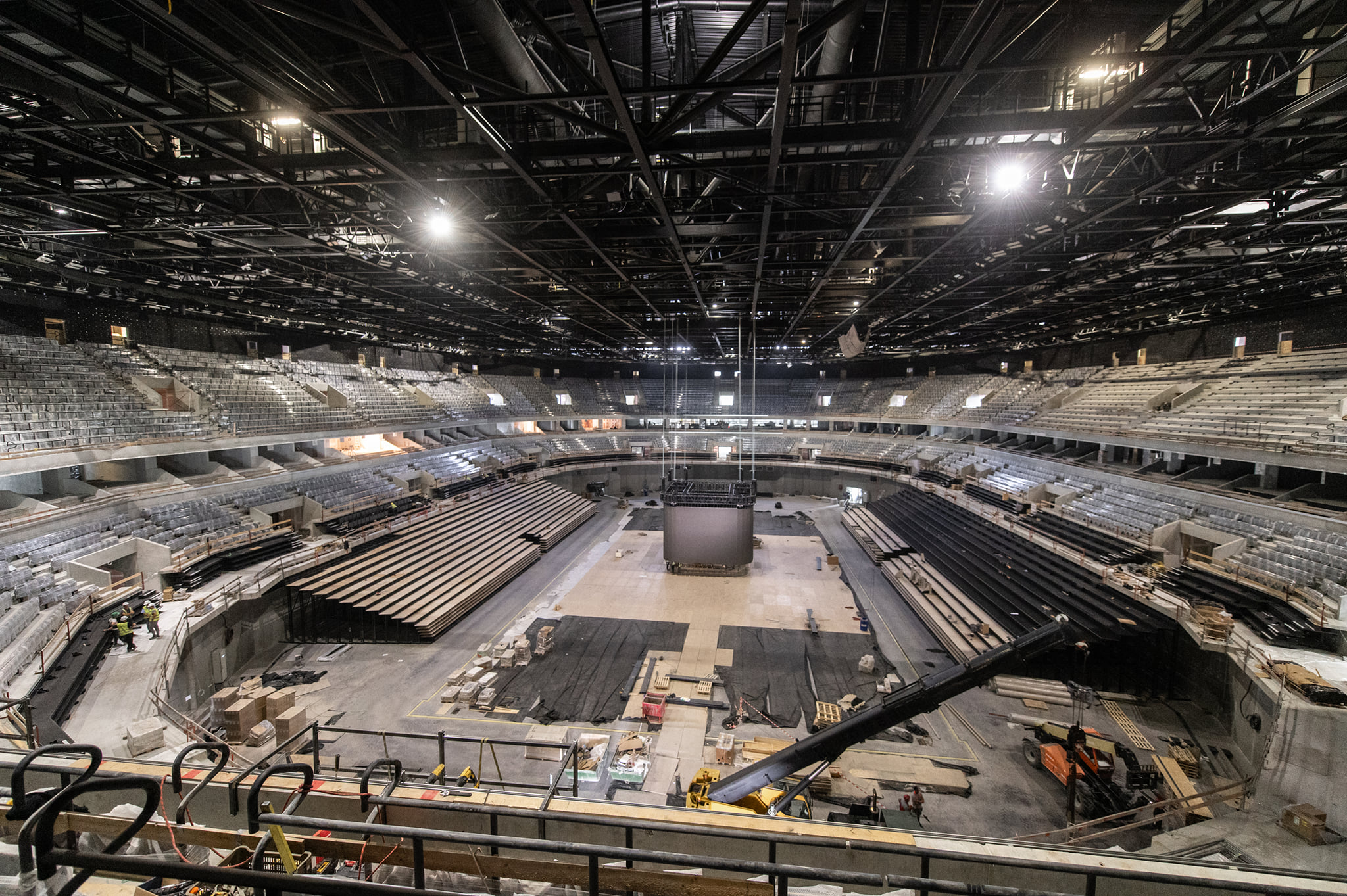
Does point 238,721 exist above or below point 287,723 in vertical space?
above

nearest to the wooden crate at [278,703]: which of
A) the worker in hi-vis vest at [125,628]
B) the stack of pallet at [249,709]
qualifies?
the stack of pallet at [249,709]

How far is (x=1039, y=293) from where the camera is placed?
15.8 metres

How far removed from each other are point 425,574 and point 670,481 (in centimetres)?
1016

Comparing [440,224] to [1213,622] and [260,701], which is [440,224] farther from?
[1213,622]

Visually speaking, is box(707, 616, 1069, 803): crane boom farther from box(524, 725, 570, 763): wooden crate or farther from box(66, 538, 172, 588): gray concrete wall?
box(66, 538, 172, 588): gray concrete wall

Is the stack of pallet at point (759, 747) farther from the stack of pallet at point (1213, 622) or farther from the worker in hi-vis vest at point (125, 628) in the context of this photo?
the worker in hi-vis vest at point (125, 628)

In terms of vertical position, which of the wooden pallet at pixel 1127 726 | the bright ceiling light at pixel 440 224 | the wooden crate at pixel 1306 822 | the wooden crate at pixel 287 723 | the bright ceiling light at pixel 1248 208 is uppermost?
the bright ceiling light at pixel 1248 208

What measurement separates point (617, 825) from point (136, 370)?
74.8 ft

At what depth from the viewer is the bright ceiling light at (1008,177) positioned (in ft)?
23.8

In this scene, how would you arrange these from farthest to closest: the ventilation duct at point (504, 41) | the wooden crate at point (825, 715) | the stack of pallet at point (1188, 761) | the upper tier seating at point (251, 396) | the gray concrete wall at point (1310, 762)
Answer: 1. the upper tier seating at point (251, 396)
2. the wooden crate at point (825, 715)
3. the stack of pallet at point (1188, 761)
4. the gray concrete wall at point (1310, 762)
5. the ventilation duct at point (504, 41)

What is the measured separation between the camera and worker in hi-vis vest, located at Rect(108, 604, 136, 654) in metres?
9.77

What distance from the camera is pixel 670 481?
22453mm

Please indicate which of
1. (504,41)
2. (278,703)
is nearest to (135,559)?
(278,703)

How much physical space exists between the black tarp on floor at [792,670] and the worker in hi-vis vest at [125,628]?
12117 millimetres
